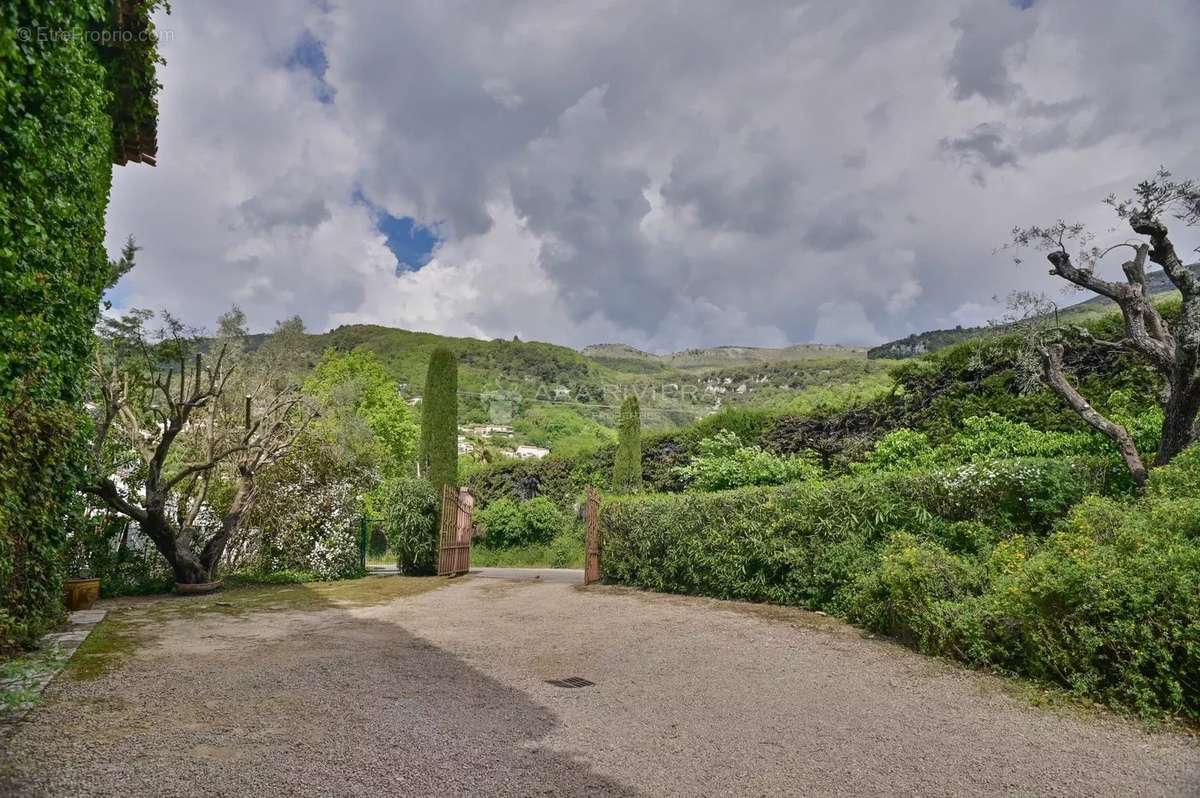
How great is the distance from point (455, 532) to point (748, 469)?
6930mm

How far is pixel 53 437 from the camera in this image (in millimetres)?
5648

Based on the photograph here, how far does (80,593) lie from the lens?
344 inches

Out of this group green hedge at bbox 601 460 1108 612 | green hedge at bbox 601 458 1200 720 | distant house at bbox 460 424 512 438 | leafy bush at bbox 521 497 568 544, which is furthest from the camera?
distant house at bbox 460 424 512 438

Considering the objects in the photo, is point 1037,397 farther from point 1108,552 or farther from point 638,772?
point 638,772

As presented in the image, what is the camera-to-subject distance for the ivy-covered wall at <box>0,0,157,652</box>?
14.3 feet

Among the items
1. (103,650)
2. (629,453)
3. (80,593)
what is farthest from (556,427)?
(103,650)

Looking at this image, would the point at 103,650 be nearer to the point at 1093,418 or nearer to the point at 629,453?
the point at 1093,418

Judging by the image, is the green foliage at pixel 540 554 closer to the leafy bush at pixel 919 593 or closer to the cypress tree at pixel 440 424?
the cypress tree at pixel 440 424

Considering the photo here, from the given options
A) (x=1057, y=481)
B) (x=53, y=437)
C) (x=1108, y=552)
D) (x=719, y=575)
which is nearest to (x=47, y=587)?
(x=53, y=437)

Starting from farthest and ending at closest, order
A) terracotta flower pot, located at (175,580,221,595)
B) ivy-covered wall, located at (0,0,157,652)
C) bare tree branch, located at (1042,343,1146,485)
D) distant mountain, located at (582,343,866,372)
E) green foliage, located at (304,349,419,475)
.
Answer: distant mountain, located at (582,343,866,372) < green foliage, located at (304,349,419,475) < terracotta flower pot, located at (175,580,221,595) < bare tree branch, located at (1042,343,1146,485) < ivy-covered wall, located at (0,0,157,652)

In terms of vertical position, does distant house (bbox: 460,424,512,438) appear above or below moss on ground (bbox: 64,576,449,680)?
above

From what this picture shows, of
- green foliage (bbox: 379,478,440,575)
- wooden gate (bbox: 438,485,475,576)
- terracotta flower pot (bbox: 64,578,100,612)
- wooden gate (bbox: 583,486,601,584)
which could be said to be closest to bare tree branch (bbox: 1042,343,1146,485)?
wooden gate (bbox: 583,486,601,584)

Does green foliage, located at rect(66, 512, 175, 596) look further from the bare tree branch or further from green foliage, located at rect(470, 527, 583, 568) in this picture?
the bare tree branch

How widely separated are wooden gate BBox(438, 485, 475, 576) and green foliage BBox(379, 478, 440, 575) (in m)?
0.38
